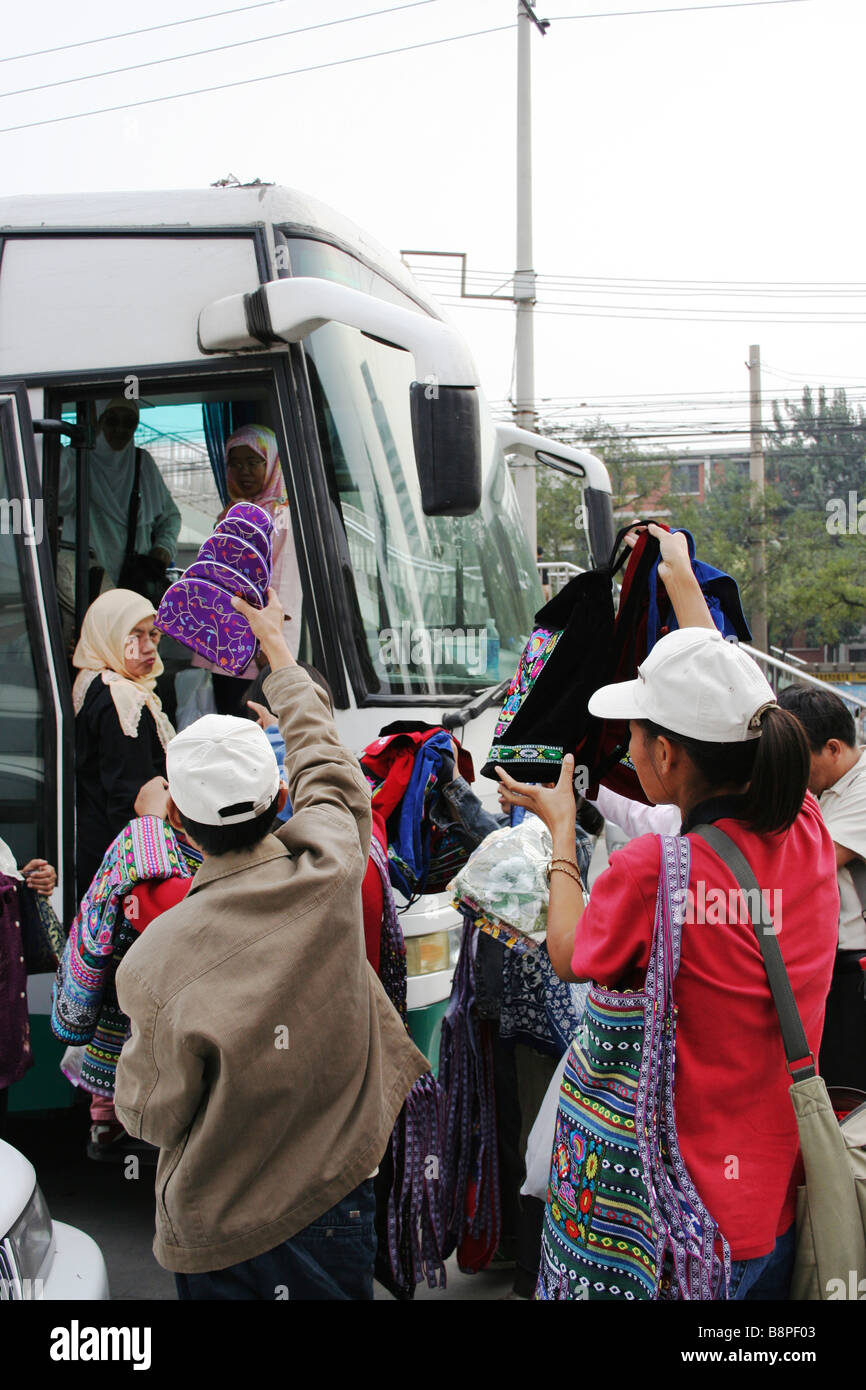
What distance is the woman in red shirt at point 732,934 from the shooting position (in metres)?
1.73

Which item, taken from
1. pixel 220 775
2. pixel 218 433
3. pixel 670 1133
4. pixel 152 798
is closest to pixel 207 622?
pixel 152 798

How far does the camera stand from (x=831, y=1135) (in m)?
1.70

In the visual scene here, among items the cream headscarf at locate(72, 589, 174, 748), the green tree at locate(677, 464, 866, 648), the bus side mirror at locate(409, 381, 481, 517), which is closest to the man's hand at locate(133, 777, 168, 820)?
the cream headscarf at locate(72, 589, 174, 748)

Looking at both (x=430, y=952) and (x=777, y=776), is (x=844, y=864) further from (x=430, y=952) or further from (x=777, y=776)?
(x=430, y=952)

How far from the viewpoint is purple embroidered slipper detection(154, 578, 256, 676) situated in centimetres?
287

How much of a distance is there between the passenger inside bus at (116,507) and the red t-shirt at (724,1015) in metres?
2.89

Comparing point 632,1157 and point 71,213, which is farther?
point 71,213

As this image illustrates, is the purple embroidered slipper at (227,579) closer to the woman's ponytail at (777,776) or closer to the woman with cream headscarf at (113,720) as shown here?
the woman with cream headscarf at (113,720)

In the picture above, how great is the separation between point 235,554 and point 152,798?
1.16m

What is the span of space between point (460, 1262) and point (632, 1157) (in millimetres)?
1666
